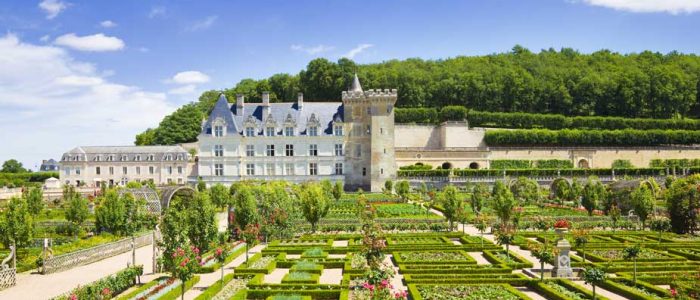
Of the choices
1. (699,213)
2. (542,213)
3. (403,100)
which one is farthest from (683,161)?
(699,213)

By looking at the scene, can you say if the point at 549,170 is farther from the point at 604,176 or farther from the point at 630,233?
the point at 630,233

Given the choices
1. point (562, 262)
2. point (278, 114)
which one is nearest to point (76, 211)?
point (562, 262)

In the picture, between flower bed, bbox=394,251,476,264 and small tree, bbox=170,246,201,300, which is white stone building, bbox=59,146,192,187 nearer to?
flower bed, bbox=394,251,476,264

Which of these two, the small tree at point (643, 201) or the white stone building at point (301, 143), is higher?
the white stone building at point (301, 143)

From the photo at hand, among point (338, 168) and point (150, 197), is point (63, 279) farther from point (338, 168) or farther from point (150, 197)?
point (338, 168)

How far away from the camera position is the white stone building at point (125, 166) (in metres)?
66.2

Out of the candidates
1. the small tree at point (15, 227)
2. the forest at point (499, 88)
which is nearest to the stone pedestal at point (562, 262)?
the small tree at point (15, 227)

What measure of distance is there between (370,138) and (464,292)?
1722 inches

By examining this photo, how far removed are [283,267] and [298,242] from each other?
6.64 metres

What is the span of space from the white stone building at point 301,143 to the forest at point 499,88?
1987 centimetres

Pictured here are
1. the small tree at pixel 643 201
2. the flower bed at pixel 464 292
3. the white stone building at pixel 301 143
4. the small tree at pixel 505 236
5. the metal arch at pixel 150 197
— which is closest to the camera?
the flower bed at pixel 464 292

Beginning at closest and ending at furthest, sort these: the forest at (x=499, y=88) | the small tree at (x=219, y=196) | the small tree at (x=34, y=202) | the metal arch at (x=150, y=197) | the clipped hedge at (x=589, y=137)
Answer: the metal arch at (x=150, y=197) < the small tree at (x=34, y=202) < the small tree at (x=219, y=196) < the clipped hedge at (x=589, y=137) < the forest at (x=499, y=88)

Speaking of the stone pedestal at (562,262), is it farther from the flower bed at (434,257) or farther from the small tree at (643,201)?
the small tree at (643,201)

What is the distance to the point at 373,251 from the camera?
18266 mm
